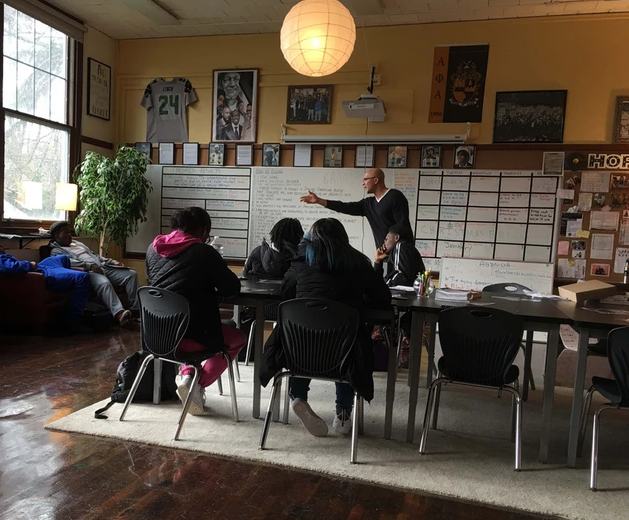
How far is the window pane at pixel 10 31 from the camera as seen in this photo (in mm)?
5348

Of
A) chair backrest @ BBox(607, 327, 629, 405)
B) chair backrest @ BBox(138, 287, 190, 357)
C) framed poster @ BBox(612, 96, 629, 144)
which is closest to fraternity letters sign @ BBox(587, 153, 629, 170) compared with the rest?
framed poster @ BBox(612, 96, 629, 144)

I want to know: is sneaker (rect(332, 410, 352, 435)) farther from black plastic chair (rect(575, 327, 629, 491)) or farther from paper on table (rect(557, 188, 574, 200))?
paper on table (rect(557, 188, 574, 200))

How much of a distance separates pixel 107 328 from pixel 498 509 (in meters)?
4.30

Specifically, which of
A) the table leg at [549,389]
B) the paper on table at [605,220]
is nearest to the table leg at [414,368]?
the table leg at [549,389]

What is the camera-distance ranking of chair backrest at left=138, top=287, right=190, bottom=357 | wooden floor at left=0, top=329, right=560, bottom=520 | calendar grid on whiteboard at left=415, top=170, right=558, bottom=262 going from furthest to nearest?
calendar grid on whiteboard at left=415, top=170, right=558, bottom=262 → chair backrest at left=138, top=287, right=190, bottom=357 → wooden floor at left=0, top=329, right=560, bottom=520

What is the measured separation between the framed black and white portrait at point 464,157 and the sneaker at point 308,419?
165 inches

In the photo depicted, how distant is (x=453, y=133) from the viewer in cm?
582

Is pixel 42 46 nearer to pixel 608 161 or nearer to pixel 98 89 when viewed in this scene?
pixel 98 89

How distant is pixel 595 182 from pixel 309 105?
3510 millimetres

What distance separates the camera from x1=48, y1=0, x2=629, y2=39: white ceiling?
17.5 feet

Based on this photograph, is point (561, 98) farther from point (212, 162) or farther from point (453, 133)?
point (212, 162)

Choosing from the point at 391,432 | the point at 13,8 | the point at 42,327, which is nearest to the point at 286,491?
the point at 391,432

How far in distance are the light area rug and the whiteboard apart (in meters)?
2.55

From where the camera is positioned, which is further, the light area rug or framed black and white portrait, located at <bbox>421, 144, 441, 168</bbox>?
framed black and white portrait, located at <bbox>421, 144, 441, 168</bbox>
